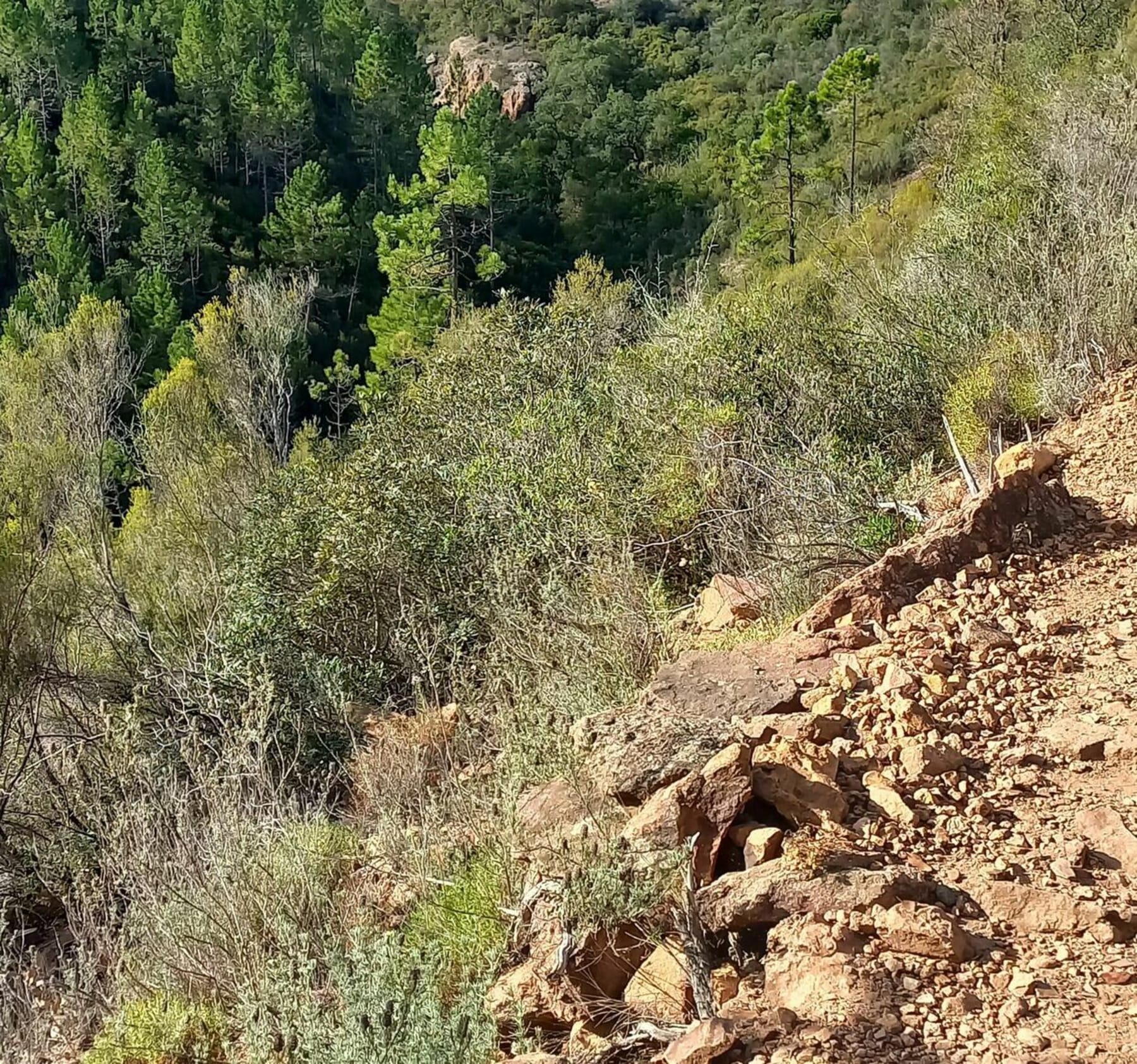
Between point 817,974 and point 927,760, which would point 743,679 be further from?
point 817,974

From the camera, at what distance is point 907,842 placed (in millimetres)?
2346

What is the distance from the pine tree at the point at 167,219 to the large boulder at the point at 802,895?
92.5 feet

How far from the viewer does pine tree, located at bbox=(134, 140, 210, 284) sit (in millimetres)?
27297

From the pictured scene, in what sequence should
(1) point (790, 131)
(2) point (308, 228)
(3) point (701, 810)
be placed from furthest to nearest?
(2) point (308, 228) → (1) point (790, 131) → (3) point (701, 810)

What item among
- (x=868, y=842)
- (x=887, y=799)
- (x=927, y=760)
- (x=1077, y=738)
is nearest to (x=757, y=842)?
(x=868, y=842)

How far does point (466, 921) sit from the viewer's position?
2.55 metres

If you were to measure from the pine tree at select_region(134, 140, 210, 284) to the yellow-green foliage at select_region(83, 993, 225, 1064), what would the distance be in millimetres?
27319

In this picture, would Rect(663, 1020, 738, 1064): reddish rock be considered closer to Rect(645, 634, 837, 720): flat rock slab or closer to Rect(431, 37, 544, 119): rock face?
Rect(645, 634, 837, 720): flat rock slab

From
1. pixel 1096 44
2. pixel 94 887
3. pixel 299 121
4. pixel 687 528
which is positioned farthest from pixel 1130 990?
pixel 299 121

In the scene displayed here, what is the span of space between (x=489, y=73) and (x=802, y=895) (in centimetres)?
4749

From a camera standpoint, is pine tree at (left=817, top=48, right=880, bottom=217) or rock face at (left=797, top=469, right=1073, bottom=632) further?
pine tree at (left=817, top=48, right=880, bottom=217)

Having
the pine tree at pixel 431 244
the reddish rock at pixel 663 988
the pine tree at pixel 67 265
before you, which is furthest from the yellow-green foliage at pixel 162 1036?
the pine tree at pixel 67 265

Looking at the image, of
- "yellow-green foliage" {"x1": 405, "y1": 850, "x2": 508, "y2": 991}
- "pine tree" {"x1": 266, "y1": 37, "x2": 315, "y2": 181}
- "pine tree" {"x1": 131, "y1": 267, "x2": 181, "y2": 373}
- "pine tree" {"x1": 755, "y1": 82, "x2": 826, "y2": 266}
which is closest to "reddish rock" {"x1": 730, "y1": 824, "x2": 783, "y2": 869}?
"yellow-green foliage" {"x1": 405, "y1": 850, "x2": 508, "y2": 991}

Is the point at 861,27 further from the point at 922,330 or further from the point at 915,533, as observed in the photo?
the point at 915,533
